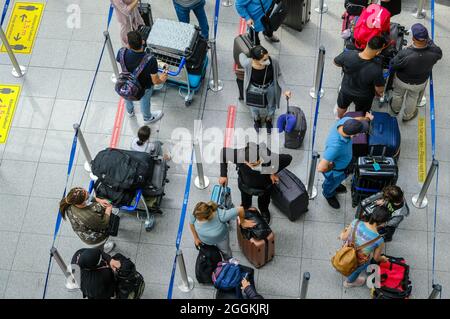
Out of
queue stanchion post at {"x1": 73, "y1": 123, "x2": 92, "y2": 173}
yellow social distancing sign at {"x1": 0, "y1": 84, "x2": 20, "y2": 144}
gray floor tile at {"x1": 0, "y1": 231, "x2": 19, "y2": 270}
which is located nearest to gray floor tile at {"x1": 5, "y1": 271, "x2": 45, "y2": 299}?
gray floor tile at {"x1": 0, "y1": 231, "x2": 19, "y2": 270}

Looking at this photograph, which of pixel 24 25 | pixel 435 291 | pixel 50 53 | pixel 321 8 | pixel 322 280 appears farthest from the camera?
pixel 24 25

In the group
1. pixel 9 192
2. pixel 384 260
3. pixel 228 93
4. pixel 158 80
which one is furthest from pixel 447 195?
pixel 9 192

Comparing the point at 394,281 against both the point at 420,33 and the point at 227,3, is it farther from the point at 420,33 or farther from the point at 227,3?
the point at 227,3

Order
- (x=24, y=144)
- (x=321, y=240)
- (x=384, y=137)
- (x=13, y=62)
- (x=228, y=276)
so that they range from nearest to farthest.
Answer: (x=228, y=276)
(x=321, y=240)
(x=384, y=137)
(x=24, y=144)
(x=13, y=62)

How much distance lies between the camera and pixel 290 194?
8.72m

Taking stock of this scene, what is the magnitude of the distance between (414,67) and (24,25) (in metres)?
6.66

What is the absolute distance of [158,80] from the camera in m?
9.36

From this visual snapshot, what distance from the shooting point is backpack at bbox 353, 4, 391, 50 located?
916cm

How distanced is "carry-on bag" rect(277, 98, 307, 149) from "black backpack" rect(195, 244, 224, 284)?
87.5 inches

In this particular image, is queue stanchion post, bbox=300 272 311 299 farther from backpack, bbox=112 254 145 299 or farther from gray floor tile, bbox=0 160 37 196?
gray floor tile, bbox=0 160 37 196

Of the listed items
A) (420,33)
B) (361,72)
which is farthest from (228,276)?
(420,33)

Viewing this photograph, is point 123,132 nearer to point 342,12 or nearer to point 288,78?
point 288,78

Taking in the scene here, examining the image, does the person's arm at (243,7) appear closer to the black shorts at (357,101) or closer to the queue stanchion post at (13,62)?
the black shorts at (357,101)
